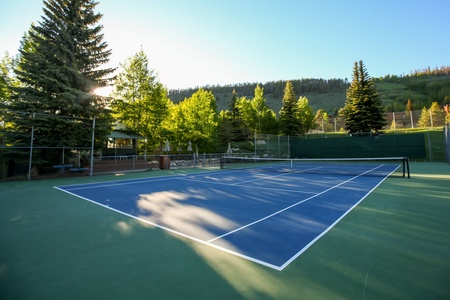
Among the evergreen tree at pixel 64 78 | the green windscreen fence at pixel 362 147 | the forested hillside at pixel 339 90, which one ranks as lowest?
the green windscreen fence at pixel 362 147

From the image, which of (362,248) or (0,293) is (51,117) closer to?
(0,293)

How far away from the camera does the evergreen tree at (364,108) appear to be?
31.2 metres

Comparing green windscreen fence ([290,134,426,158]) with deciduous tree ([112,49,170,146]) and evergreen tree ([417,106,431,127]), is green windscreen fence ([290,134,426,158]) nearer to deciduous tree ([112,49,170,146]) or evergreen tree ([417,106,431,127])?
deciduous tree ([112,49,170,146])

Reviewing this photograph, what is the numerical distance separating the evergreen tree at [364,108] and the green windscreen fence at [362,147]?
401cm

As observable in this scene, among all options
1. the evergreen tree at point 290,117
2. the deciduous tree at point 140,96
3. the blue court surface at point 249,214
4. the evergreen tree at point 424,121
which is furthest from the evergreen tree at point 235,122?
the evergreen tree at point 424,121

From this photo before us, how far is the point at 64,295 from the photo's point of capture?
2.59 meters

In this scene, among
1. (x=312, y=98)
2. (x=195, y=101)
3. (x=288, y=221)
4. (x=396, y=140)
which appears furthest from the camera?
(x=312, y=98)

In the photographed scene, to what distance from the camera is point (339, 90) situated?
142500 millimetres

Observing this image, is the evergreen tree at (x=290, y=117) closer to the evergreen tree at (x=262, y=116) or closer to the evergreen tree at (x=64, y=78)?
the evergreen tree at (x=262, y=116)

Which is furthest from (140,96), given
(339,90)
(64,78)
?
(339,90)

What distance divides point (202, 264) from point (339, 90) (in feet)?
527

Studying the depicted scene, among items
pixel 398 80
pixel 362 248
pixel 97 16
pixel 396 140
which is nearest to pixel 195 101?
Result: pixel 97 16

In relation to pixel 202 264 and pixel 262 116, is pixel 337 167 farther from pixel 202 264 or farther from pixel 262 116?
pixel 262 116

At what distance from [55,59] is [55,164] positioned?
22.4ft
